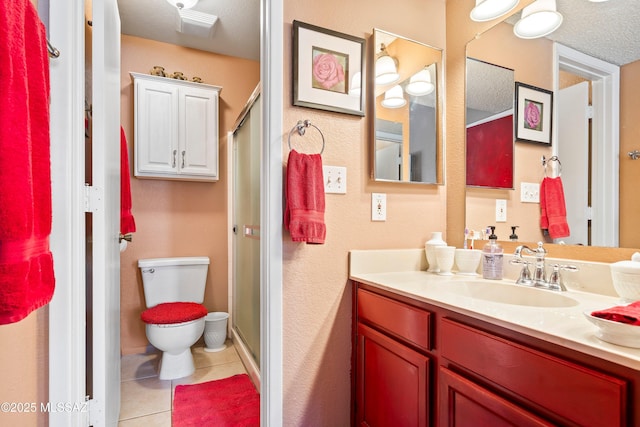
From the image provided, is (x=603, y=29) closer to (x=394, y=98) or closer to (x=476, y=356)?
(x=394, y=98)

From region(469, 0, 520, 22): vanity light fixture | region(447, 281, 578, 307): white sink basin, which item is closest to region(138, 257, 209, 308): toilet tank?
region(447, 281, 578, 307): white sink basin

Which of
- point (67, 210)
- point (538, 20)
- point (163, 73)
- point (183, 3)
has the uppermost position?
point (183, 3)

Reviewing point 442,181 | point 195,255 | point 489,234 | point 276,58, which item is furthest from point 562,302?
point 195,255

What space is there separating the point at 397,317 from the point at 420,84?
1208mm

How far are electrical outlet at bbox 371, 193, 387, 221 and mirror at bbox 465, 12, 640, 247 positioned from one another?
44 cm

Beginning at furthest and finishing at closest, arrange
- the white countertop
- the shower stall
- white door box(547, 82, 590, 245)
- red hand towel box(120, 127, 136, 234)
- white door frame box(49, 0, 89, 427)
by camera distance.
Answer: the shower stall
red hand towel box(120, 127, 136, 234)
white door box(547, 82, 590, 245)
white door frame box(49, 0, 89, 427)
the white countertop

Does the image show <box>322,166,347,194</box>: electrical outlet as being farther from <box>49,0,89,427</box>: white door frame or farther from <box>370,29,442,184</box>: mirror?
<box>49,0,89,427</box>: white door frame

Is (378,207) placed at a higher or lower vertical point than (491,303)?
higher

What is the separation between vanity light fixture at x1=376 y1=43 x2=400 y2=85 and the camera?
1.58 metres

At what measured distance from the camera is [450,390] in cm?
97

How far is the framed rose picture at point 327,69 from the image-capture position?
1.42 m

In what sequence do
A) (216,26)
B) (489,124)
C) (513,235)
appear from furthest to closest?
(216,26)
(489,124)
(513,235)

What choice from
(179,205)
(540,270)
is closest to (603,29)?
(540,270)

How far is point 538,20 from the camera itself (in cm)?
134
